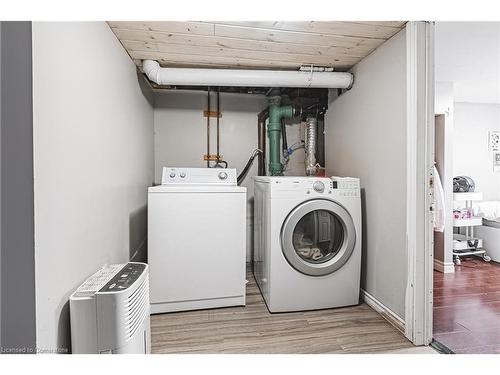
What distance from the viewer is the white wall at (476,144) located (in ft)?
13.1

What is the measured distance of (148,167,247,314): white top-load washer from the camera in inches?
74.8

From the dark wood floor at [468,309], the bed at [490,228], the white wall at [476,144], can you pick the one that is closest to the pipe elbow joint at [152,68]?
the dark wood floor at [468,309]

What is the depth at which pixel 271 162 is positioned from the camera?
285 cm

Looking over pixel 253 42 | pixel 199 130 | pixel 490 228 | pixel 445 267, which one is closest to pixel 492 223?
pixel 490 228

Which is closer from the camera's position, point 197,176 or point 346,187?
point 346,187

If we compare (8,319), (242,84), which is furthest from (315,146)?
(8,319)

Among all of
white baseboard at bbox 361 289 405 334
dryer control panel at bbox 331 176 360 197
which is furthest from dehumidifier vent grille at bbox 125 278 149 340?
white baseboard at bbox 361 289 405 334

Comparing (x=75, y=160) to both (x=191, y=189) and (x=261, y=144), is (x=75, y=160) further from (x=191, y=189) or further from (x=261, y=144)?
(x=261, y=144)

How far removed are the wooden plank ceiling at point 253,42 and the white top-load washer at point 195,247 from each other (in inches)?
39.8

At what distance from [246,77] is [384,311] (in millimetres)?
→ 2046

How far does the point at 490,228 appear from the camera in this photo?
3.25m

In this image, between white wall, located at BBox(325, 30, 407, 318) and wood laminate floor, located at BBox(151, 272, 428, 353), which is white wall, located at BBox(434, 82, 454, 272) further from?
wood laminate floor, located at BBox(151, 272, 428, 353)

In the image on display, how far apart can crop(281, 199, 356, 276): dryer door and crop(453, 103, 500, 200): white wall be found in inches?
123
